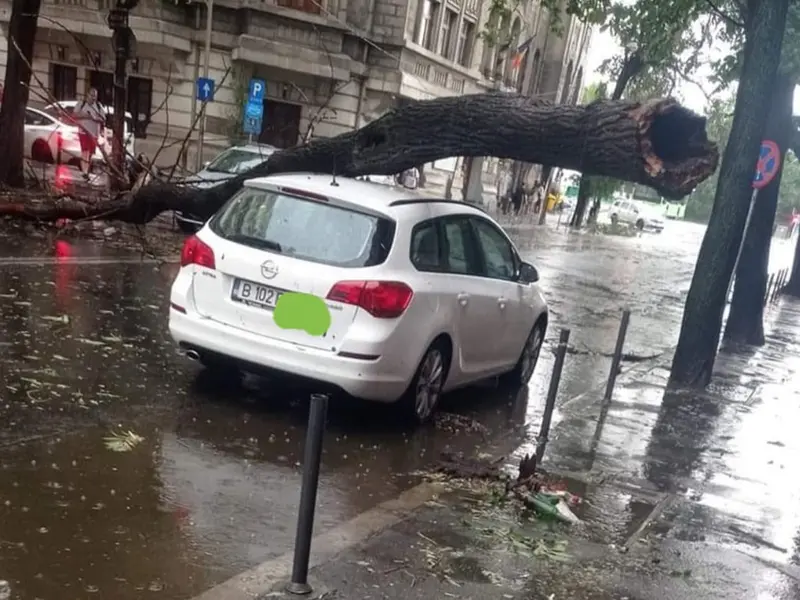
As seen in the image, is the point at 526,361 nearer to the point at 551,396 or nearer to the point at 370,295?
the point at 551,396

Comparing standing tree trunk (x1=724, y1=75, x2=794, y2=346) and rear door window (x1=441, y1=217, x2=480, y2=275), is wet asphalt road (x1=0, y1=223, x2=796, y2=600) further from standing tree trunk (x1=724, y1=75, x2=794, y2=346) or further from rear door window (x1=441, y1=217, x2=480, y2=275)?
Answer: standing tree trunk (x1=724, y1=75, x2=794, y2=346)

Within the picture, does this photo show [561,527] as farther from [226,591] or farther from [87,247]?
[87,247]

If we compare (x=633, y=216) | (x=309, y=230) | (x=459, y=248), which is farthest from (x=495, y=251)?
(x=633, y=216)

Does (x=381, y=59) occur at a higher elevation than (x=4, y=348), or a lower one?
higher

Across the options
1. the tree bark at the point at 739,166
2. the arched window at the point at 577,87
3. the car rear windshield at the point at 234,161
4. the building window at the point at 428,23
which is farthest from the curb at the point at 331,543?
the arched window at the point at 577,87

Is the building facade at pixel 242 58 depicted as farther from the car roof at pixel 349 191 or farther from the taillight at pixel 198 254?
the taillight at pixel 198 254

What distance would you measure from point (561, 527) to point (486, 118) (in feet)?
12.8

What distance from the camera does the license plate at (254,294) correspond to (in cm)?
654

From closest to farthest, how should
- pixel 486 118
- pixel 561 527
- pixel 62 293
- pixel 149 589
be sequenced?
pixel 149 589
pixel 561 527
pixel 486 118
pixel 62 293

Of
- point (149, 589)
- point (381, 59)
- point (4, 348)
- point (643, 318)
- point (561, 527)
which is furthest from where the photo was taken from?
point (381, 59)

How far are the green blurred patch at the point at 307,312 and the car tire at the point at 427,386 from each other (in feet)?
2.92

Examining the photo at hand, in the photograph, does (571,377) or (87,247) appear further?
(87,247)

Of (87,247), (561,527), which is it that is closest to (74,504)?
(561,527)

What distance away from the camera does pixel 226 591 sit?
13.3 ft
